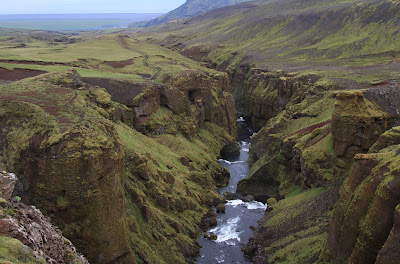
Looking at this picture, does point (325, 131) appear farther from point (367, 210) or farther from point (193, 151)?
point (367, 210)

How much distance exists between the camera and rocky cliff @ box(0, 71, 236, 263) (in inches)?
1060

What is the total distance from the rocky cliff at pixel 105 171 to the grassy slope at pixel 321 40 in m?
41.7

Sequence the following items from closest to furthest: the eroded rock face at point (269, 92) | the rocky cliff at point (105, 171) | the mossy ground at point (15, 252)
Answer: the mossy ground at point (15, 252)
the rocky cliff at point (105, 171)
the eroded rock face at point (269, 92)

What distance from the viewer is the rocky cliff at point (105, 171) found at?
88.3 ft

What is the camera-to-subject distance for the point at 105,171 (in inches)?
1105

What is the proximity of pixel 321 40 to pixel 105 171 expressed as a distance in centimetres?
11451

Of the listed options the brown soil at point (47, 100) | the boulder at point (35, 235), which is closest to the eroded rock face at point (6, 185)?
the boulder at point (35, 235)

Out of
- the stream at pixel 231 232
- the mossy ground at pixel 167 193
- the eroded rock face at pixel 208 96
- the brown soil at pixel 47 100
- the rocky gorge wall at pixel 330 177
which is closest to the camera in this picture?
the rocky gorge wall at pixel 330 177

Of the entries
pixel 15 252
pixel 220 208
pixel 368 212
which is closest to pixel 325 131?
pixel 220 208

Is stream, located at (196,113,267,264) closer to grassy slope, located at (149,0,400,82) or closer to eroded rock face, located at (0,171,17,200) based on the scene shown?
eroded rock face, located at (0,171,17,200)

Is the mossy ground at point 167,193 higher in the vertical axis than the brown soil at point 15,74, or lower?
lower

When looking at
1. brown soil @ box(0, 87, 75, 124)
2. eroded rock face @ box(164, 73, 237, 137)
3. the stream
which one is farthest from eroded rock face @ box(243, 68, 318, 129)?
brown soil @ box(0, 87, 75, 124)

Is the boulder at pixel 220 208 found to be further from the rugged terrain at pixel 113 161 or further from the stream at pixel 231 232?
the rugged terrain at pixel 113 161

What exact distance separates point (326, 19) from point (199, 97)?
78.6m
